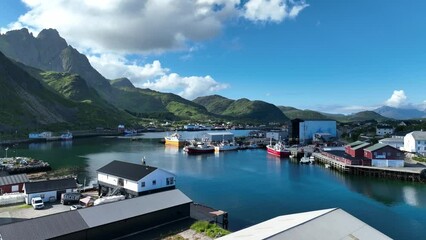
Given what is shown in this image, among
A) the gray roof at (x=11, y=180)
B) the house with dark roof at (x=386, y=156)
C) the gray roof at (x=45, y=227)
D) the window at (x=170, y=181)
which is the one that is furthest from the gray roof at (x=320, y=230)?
the house with dark roof at (x=386, y=156)

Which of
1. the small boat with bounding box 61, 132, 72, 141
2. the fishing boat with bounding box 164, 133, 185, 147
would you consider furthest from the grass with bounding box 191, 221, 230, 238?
the small boat with bounding box 61, 132, 72, 141

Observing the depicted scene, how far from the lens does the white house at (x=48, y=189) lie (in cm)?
2402

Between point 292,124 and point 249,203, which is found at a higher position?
point 292,124

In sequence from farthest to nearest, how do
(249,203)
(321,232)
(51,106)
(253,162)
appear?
(51,106) < (253,162) < (249,203) < (321,232)

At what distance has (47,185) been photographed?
981 inches

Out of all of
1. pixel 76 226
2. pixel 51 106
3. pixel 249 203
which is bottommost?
pixel 249 203

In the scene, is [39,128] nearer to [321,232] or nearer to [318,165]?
[318,165]

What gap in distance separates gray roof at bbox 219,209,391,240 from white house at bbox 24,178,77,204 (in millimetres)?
16670

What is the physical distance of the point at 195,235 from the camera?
17938 millimetres

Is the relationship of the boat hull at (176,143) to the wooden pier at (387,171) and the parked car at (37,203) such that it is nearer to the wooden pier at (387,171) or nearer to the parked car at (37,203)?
the wooden pier at (387,171)

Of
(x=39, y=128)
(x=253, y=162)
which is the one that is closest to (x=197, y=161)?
(x=253, y=162)

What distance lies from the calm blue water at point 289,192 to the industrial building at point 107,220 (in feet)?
17.7

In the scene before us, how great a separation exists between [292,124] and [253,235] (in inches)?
2829

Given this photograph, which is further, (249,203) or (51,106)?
(51,106)
